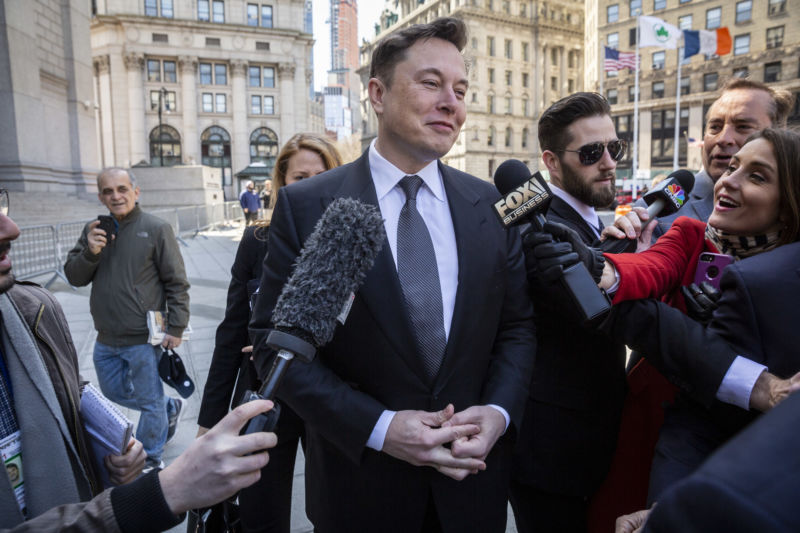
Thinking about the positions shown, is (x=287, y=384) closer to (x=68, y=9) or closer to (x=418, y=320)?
(x=418, y=320)

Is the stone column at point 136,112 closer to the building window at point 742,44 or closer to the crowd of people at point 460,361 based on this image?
the crowd of people at point 460,361

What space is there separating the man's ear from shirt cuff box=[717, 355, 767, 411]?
5.48ft

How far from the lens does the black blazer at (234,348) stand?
9.09 feet

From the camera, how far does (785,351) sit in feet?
5.11

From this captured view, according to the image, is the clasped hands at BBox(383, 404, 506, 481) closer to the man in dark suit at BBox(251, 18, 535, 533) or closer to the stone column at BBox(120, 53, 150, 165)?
the man in dark suit at BBox(251, 18, 535, 533)

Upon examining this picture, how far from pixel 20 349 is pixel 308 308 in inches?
42.4

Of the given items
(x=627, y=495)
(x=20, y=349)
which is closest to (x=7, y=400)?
(x=20, y=349)

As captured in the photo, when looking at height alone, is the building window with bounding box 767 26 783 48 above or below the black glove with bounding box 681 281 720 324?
above

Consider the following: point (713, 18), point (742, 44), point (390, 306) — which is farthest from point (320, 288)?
point (713, 18)

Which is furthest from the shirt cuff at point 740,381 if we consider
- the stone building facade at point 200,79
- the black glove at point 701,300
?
the stone building facade at point 200,79

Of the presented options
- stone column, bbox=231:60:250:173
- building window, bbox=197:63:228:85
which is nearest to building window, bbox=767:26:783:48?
stone column, bbox=231:60:250:173

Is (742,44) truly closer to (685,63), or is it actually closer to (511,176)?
(685,63)

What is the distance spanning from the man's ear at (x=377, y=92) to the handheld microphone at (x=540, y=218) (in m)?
0.72

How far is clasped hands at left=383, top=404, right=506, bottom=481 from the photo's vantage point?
165cm
